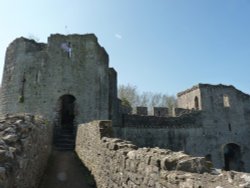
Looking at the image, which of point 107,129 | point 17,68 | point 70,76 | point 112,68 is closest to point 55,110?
point 70,76

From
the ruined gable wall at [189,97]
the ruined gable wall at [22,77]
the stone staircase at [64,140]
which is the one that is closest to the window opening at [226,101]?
the ruined gable wall at [189,97]

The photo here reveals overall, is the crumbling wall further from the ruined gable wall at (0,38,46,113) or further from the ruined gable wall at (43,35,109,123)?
the ruined gable wall at (0,38,46,113)

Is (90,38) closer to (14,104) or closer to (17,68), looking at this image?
(17,68)

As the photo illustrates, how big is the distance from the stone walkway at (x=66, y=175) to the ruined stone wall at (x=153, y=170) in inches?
32.9

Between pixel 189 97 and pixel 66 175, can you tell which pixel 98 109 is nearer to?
pixel 66 175

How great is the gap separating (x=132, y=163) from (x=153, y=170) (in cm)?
96

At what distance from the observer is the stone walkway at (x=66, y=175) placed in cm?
816

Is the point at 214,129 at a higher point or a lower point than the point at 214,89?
lower

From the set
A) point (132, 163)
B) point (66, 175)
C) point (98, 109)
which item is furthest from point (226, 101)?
point (132, 163)

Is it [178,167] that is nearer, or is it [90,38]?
[178,167]

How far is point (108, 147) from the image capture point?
6492 mm

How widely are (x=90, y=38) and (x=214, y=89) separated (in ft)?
44.1

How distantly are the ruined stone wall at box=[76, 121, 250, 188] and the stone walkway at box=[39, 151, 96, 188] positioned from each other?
2.74 feet

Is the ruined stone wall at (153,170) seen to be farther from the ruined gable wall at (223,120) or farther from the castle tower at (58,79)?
the ruined gable wall at (223,120)
